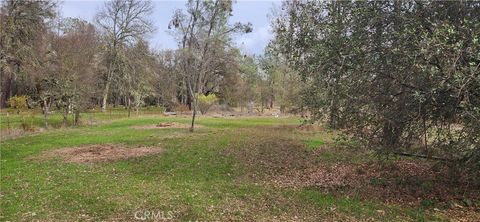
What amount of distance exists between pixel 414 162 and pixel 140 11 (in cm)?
5185

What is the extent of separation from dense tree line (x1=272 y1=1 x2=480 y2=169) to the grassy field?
70.4 inches

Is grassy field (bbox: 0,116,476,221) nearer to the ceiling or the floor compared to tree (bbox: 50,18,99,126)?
nearer to the floor

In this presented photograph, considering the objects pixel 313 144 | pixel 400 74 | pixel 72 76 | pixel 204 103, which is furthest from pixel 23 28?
pixel 400 74

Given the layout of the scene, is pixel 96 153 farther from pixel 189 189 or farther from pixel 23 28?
pixel 23 28

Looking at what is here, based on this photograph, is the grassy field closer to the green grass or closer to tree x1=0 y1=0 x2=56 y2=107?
the green grass

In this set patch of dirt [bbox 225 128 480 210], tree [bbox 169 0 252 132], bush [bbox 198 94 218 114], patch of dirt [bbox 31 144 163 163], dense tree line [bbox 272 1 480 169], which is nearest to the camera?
dense tree line [bbox 272 1 480 169]

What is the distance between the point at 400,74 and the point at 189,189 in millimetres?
6004

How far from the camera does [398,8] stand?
9.11m

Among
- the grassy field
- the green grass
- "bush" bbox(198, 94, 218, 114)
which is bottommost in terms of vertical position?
the grassy field

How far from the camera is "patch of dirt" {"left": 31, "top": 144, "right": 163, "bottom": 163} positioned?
1549 cm

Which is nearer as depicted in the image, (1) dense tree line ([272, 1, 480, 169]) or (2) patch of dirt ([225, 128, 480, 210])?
(1) dense tree line ([272, 1, 480, 169])

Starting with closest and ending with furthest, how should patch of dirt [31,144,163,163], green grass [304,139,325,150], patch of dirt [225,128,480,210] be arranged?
1. patch of dirt [225,128,480,210]
2. patch of dirt [31,144,163,163]
3. green grass [304,139,325,150]

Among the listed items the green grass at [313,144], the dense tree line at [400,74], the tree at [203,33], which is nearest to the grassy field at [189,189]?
the green grass at [313,144]

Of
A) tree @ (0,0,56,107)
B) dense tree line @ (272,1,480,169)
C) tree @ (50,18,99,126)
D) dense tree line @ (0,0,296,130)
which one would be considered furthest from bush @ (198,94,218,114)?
dense tree line @ (272,1,480,169)
